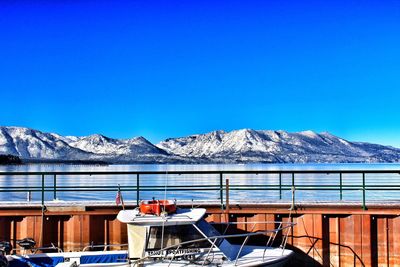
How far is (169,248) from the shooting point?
13.3 metres

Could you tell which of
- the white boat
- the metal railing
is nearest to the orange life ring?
the white boat

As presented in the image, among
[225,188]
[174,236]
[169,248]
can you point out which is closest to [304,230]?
[225,188]

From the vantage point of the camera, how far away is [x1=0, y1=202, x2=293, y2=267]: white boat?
13164mm

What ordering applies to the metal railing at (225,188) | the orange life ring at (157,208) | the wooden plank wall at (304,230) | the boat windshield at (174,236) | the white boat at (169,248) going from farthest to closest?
the metal railing at (225,188) → the wooden plank wall at (304,230) → the orange life ring at (157,208) → the boat windshield at (174,236) → the white boat at (169,248)

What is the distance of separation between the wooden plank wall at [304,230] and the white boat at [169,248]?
2.40m

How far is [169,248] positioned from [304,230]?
4985 millimetres

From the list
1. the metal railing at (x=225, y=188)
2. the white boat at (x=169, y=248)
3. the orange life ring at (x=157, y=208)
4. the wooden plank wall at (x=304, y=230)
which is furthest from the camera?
the metal railing at (x=225, y=188)

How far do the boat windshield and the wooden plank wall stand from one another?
132 inches

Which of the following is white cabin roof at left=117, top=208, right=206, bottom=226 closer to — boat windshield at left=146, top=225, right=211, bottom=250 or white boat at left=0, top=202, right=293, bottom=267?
white boat at left=0, top=202, right=293, bottom=267

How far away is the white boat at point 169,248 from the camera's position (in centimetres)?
1316

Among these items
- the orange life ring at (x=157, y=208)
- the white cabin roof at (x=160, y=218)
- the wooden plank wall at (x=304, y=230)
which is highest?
the orange life ring at (x=157, y=208)

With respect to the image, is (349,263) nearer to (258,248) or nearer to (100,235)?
(258,248)

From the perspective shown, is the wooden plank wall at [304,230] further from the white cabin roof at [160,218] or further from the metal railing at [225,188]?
the white cabin roof at [160,218]

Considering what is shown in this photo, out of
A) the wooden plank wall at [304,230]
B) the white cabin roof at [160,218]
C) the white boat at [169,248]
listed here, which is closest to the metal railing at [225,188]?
the wooden plank wall at [304,230]
